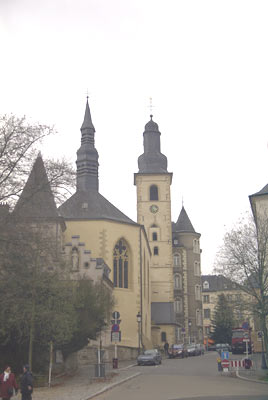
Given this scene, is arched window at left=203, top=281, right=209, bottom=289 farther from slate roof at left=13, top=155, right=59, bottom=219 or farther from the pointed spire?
slate roof at left=13, top=155, right=59, bottom=219

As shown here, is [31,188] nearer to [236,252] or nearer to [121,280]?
[236,252]

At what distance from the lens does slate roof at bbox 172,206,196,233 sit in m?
82.8

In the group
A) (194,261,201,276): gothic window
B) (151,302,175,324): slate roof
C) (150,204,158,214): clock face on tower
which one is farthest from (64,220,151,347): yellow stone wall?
(194,261,201,276): gothic window

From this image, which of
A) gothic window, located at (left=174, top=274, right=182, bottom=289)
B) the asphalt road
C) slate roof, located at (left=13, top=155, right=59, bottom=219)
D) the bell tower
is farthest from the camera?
gothic window, located at (left=174, top=274, right=182, bottom=289)

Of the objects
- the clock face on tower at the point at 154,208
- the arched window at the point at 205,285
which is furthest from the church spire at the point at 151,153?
the arched window at the point at 205,285

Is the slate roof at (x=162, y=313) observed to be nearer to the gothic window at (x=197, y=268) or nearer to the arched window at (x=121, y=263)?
the arched window at (x=121, y=263)

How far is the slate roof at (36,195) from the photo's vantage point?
20.3 m

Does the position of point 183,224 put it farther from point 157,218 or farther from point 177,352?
point 177,352

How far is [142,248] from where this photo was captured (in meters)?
52.5

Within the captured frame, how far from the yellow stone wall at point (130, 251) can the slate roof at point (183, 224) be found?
1260 inches

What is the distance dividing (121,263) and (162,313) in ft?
56.3

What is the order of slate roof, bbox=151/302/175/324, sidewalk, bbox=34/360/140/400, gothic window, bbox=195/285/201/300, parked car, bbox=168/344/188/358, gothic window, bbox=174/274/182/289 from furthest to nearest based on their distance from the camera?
gothic window, bbox=195/285/201/300, gothic window, bbox=174/274/182/289, slate roof, bbox=151/302/175/324, parked car, bbox=168/344/188/358, sidewalk, bbox=34/360/140/400

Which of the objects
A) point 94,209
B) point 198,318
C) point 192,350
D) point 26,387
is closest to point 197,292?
point 198,318

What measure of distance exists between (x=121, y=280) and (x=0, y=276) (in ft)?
Result: 99.7
